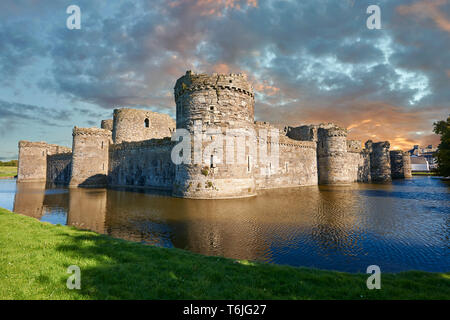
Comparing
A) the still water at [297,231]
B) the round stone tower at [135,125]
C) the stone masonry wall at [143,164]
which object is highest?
the round stone tower at [135,125]

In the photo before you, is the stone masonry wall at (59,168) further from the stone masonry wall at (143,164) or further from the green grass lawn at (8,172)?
the green grass lawn at (8,172)

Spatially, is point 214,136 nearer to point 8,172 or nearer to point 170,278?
point 170,278

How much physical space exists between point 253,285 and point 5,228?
327 inches

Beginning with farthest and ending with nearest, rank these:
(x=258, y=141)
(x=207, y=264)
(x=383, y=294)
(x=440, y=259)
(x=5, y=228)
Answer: (x=258, y=141) → (x=5, y=228) → (x=440, y=259) → (x=207, y=264) → (x=383, y=294)

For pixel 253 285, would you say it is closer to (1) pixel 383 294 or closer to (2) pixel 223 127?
(1) pixel 383 294

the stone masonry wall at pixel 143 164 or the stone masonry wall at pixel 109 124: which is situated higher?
the stone masonry wall at pixel 109 124

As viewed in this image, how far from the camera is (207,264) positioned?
4.73m

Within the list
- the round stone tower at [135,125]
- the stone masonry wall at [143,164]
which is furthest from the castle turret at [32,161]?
the stone masonry wall at [143,164]

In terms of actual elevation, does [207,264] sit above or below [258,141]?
below

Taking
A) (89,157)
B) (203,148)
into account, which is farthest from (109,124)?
(203,148)

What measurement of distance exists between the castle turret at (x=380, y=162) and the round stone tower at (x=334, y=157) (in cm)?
1291

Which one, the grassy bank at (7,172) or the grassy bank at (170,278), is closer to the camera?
the grassy bank at (170,278)

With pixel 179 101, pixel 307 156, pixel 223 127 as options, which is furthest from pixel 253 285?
pixel 307 156

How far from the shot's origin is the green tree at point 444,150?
2372cm
